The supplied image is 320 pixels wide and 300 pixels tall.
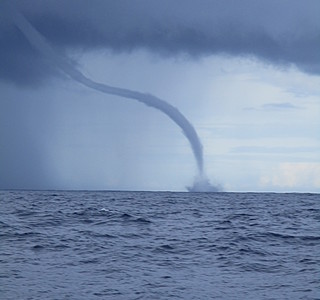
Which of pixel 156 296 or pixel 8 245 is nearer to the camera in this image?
pixel 156 296

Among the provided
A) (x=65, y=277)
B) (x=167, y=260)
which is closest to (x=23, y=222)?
(x=167, y=260)

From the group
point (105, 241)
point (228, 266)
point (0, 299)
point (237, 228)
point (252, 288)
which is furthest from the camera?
point (237, 228)

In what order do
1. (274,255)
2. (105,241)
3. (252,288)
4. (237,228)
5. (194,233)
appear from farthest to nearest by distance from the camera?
(237,228), (194,233), (105,241), (274,255), (252,288)

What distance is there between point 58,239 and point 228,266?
27.1 ft

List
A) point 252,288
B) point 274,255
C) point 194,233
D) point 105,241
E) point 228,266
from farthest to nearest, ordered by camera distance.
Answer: point 194,233
point 105,241
point 274,255
point 228,266
point 252,288

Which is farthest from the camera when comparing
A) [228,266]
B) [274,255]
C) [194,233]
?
[194,233]

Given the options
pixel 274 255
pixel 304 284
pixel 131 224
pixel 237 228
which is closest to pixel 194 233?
pixel 237 228

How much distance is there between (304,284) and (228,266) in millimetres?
3291

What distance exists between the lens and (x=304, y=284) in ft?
50.8

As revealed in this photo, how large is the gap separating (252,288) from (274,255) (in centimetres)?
614

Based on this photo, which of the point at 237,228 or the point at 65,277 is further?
the point at 237,228

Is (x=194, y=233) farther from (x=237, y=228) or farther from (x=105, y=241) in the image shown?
(x=105, y=241)

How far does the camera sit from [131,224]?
32.4m

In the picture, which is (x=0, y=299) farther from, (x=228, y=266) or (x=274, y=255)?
(x=274, y=255)
